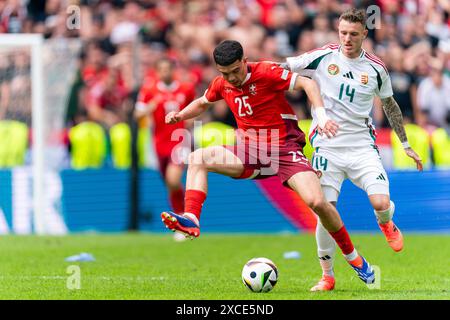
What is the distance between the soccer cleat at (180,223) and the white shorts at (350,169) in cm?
149

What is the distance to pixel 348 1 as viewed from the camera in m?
20.2

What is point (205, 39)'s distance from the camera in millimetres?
19812

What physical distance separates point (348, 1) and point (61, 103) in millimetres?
6085

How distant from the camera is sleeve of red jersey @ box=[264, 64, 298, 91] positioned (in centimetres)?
940

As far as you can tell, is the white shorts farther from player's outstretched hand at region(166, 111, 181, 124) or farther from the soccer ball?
player's outstretched hand at region(166, 111, 181, 124)

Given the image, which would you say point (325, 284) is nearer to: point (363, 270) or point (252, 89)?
point (363, 270)

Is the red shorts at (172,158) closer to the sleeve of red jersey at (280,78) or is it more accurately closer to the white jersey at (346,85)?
the white jersey at (346,85)

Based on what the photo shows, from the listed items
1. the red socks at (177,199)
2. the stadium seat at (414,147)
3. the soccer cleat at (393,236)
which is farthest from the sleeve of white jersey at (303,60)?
the stadium seat at (414,147)

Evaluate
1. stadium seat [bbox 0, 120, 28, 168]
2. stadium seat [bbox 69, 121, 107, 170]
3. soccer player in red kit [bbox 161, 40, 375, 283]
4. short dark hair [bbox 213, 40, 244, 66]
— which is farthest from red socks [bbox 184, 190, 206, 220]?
stadium seat [bbox 0, 120, 28, 168]

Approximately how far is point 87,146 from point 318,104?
30.4 feet

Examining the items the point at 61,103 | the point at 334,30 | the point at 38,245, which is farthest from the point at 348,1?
the point at 38,245

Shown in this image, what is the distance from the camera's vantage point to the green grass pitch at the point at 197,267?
906 cm

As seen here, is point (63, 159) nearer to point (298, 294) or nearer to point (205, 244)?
point (205, 244)
